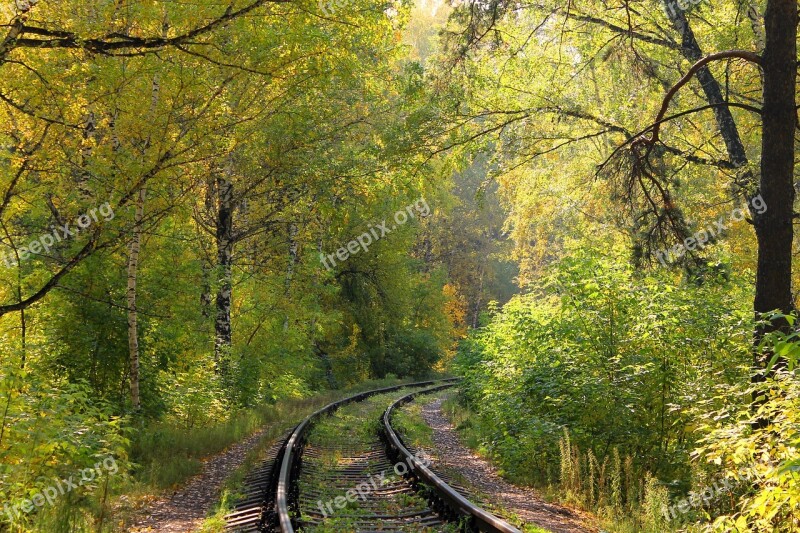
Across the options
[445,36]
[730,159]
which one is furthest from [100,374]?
[730,159]

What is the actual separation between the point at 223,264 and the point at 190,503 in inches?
367

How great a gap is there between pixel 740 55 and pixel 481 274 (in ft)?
164

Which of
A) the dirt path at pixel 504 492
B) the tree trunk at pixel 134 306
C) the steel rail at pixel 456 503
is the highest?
the tree trunk at pixel 134 306

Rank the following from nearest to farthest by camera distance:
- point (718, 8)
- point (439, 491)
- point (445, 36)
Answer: point (439, 491), point (445, 36), point (718, 8)

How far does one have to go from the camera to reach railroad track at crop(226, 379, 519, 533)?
21.0 ft

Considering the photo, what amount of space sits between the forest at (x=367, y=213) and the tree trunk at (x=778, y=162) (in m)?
0.03

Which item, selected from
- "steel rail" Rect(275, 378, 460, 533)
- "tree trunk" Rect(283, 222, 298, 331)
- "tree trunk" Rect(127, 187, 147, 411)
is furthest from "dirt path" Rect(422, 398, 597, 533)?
"tree trunk" Rect(283, 222, 298, 331)

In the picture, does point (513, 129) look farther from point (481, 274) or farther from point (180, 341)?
point (481, 274)

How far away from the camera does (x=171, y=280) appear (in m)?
12.5

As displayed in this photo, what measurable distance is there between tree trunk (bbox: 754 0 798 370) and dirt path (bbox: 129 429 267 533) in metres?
7.55

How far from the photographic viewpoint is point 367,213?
1591 cm

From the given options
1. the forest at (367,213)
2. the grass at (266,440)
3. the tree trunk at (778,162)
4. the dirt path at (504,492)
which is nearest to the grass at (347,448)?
the grass at (266,440)

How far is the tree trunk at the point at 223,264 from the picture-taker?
54.0ft

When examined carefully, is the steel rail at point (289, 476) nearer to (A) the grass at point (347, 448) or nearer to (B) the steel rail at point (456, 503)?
(A) the grass at point (347, 448)
